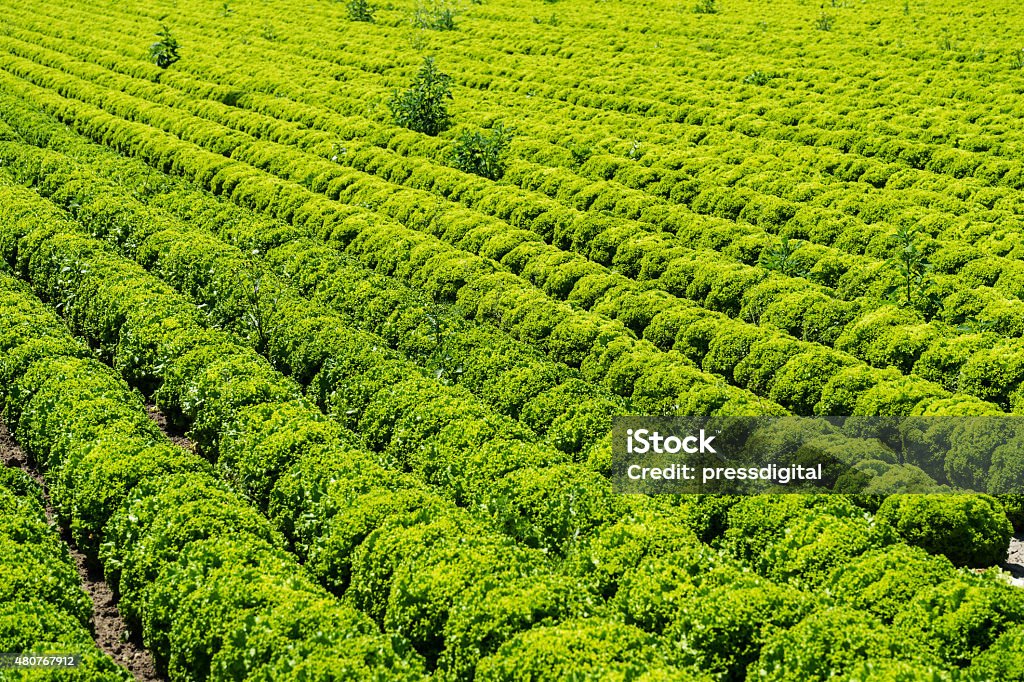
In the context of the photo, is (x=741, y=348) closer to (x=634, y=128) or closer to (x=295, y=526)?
(x=295, y=526)

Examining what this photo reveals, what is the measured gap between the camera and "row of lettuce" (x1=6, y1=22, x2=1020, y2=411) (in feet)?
65.4

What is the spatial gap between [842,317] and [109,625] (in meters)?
17.5

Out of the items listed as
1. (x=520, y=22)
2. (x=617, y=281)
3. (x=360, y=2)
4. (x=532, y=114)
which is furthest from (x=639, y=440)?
(x=360, y=2)

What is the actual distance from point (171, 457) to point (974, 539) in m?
14.3

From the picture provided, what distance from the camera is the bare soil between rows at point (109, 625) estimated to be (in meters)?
14.1

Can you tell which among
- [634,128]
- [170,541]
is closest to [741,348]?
[170,541]

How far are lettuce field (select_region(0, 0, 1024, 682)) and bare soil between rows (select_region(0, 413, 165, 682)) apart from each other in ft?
0.20

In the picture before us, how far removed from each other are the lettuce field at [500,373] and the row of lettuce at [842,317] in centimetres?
9

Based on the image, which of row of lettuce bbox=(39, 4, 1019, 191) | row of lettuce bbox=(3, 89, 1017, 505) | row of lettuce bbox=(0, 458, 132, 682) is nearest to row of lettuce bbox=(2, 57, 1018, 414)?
row of lettuce bbox=(3, 89, 1017, 505)

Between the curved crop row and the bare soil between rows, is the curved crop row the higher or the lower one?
the higher one

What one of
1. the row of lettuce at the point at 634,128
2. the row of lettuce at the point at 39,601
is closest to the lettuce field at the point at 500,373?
the row of lettuce at the point at 39,601

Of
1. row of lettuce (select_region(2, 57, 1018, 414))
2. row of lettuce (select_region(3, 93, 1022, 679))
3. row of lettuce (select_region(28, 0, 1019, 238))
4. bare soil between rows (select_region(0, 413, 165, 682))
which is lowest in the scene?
bare soil between rows (select_region(0, 413, 165, 682))

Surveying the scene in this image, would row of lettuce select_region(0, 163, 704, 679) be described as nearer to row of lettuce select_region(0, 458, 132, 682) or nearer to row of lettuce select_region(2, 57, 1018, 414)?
row of lettuce select_region(0, 458, 132, 682)

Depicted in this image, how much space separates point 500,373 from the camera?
66.0ft
